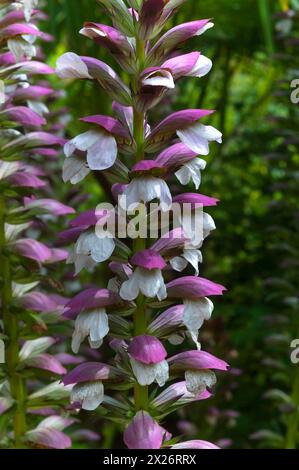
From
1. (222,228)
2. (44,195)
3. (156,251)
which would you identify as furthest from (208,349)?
(156,251)

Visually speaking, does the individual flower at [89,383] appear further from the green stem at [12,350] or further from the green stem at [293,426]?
the green stem at [293,426]

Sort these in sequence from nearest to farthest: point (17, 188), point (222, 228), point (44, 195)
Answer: point (17, 188) → point (44, 195) → point (222, 228)

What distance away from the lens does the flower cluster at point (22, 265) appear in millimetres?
1653

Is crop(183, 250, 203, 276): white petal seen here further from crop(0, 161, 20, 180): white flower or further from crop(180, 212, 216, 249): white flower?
crop(0, 161, 20, 180): white flower

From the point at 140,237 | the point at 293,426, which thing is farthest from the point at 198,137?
the point at 293,426

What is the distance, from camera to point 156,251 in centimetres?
Result: 131

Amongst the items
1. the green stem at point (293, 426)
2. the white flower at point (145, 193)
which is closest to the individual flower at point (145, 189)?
the white flower at point (145, 193)

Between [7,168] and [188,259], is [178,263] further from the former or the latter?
[7,168]

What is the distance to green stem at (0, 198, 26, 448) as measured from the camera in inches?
66.2

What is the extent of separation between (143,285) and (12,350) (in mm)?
529

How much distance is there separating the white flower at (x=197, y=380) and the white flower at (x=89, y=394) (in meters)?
0.14

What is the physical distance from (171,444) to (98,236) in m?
0.38
